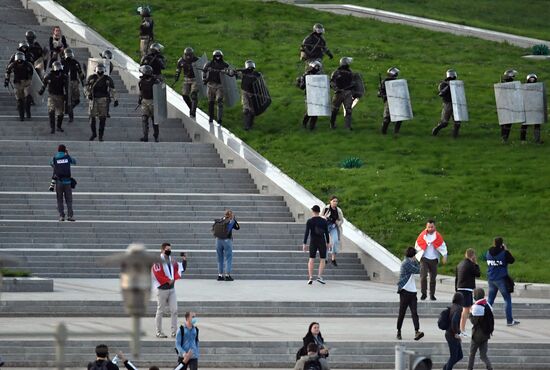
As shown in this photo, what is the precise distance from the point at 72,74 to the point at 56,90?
4.07 feet

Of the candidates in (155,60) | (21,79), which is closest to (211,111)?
(155,60)

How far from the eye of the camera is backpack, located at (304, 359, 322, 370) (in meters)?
20.8

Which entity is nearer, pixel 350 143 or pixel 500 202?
pixel 500 202

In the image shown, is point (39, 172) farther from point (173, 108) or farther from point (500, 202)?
point (500, 202)

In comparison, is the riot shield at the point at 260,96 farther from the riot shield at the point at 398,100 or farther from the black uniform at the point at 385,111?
the riot shield at the point at 398,100

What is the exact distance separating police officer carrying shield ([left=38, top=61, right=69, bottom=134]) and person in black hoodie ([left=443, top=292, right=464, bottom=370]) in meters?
15.2

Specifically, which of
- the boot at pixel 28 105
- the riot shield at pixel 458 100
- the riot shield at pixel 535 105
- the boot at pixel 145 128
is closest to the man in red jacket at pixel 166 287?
the boot at pixel 145 128

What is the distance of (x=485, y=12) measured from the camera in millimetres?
58562

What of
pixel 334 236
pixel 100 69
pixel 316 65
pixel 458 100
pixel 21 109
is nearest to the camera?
pixel 334 236

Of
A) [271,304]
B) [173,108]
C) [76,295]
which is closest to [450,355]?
[271,304]

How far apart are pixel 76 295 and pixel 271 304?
2972 mm

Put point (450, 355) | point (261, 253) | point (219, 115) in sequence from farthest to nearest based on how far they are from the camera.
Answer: point (219, 115), point (261, 253), point (450, 355)

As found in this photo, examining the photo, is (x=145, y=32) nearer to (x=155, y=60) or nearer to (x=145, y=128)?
(x=155, y=60)

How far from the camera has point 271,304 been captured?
26.8 metres
